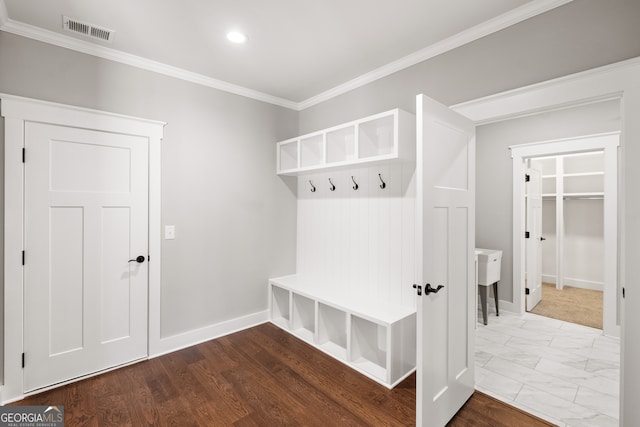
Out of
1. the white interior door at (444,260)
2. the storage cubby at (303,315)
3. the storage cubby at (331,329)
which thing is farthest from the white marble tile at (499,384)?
the storage cubby at (303,315)

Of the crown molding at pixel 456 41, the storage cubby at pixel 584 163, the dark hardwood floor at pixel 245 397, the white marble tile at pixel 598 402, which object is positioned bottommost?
the dark hardwood floor at pixel 245 397

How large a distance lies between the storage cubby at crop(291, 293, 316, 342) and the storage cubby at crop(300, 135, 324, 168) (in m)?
1.47

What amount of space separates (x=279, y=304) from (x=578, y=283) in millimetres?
5186

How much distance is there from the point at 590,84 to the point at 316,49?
1852 millimetres

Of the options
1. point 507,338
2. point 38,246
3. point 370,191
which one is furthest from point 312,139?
point 507,338

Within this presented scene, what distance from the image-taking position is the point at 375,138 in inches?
112

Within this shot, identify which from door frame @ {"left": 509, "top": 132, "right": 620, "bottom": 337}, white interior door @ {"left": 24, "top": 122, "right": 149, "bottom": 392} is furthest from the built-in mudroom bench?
door frame @ {"left": 509, "top": 132, "right": 620, "bottom": 337}

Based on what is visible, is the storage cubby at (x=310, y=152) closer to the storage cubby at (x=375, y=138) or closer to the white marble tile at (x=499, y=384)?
the storage cubby at (x=375, y=138)

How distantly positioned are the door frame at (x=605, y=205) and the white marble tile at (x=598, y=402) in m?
1.39

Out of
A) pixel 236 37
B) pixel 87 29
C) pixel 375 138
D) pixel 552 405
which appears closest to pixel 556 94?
pixel 375 138

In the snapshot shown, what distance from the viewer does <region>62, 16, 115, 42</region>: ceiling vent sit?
2096 mm

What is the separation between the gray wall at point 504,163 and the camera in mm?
3592

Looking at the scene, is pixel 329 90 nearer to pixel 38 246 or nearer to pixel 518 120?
pixel 518 120

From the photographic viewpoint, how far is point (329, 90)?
332cm
